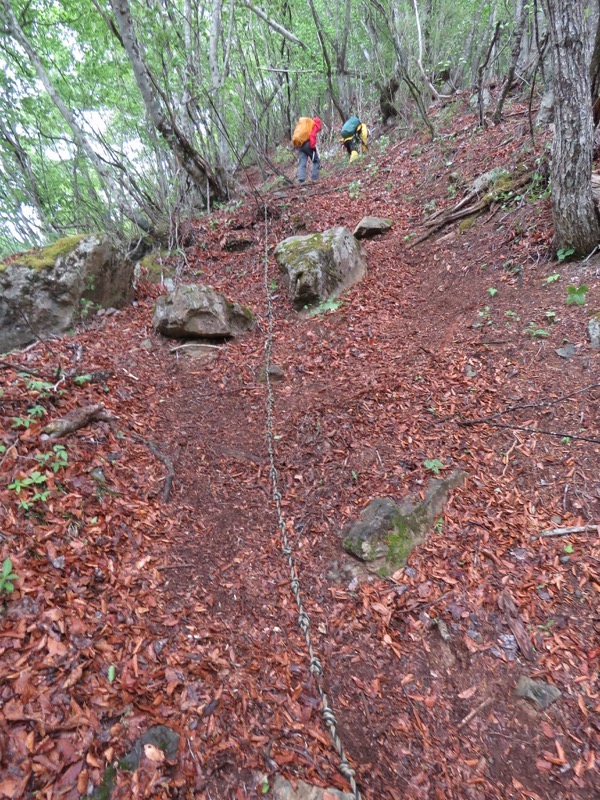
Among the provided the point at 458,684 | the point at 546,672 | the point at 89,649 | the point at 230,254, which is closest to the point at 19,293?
the point at 230,254

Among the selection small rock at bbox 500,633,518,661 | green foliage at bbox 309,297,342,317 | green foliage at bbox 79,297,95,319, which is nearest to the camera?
small rock at bbox 500,633,518,661

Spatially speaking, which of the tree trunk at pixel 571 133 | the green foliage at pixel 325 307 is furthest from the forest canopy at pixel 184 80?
the green foliage at pixel 325 307

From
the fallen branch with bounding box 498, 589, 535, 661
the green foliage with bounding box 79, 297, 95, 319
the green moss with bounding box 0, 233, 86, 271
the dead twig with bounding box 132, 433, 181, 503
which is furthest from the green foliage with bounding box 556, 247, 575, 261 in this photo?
the green moss with bounding box 0, 233, 86, 271

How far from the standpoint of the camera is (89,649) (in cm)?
206

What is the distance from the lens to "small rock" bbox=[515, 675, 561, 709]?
2.07m

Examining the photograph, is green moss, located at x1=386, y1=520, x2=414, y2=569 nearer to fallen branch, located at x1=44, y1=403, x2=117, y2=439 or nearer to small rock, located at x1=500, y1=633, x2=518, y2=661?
small rock, located at x1=500, y1=633, x2=518, y2=661

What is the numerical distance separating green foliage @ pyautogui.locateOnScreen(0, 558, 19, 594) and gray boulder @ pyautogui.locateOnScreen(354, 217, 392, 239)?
7978 millimetres

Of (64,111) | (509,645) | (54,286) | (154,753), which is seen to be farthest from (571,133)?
(64,111)

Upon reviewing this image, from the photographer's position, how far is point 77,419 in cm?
349

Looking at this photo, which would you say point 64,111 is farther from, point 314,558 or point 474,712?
point 474,712

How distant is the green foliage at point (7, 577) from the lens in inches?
83.0

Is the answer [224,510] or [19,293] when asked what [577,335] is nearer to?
[224,510]

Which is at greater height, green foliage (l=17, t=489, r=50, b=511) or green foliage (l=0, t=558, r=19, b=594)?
green foliage (l=17, t=489, r=50, b=511)

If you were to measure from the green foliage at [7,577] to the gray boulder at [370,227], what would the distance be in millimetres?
7978
